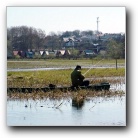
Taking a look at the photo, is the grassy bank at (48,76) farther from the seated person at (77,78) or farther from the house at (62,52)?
the house at (62,52)

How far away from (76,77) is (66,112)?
15.1 inches

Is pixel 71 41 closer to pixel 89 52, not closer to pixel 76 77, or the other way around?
pixel 89 52

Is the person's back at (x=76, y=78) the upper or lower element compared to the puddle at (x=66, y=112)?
upper

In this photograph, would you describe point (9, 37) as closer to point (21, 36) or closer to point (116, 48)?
point (21, 36)

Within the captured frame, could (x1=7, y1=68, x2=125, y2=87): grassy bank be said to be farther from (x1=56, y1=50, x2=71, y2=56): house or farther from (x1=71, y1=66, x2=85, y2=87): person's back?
(x1=56, y1=50, x2=71, y2=56): house

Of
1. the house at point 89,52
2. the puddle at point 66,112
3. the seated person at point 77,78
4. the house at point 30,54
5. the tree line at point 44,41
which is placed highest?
the tree line at point 44,41

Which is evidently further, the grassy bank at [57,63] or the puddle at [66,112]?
the grassy bank at [57,63]

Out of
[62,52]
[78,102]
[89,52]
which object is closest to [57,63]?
[62,52]

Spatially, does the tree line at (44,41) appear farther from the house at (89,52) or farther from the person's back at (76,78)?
the person's back at (76,78)

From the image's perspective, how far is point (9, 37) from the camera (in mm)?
7602

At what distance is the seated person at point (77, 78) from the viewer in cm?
768

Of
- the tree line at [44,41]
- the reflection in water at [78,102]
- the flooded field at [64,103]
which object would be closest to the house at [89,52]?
the tree line at [44,41]
